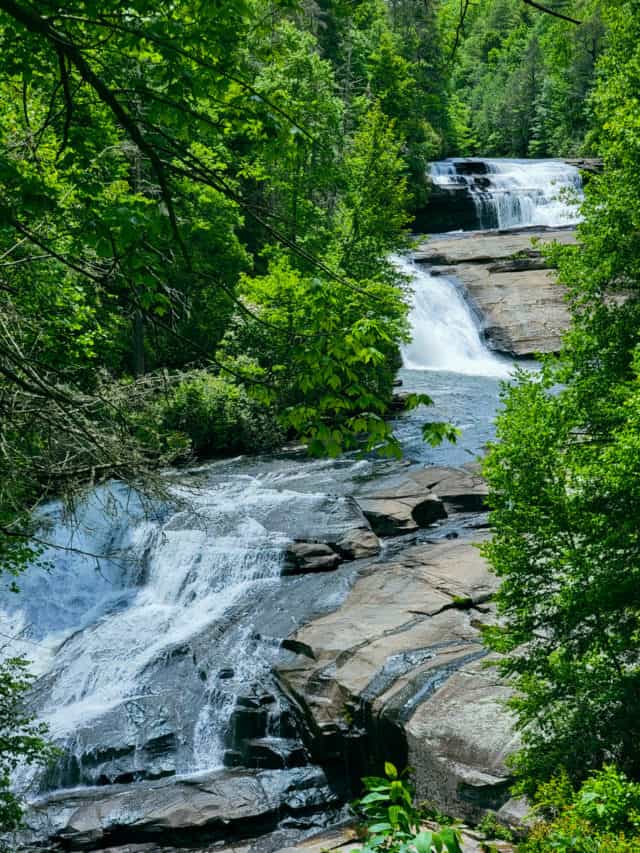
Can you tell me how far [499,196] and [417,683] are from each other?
32028 mm

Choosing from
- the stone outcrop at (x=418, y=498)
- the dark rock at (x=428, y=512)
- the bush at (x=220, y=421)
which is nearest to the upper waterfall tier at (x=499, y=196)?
the bush at (x=220, y=421)

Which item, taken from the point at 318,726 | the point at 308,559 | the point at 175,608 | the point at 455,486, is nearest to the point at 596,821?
the point at 318,726

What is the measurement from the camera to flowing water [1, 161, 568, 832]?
9.48 meters

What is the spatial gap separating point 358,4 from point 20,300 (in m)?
6.67

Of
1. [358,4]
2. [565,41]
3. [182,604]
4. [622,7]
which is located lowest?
[182,604]

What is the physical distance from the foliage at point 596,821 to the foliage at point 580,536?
61cm

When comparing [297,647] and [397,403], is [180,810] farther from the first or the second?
[397,403]

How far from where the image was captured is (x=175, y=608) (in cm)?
1239

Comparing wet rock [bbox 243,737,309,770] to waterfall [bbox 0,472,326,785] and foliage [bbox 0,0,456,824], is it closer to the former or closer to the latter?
waterfall [bbox 0,472,326,785]

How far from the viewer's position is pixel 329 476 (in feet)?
53.7

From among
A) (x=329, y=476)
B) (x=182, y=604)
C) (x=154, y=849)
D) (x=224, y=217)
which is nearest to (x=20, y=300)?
(x=182, y=604)

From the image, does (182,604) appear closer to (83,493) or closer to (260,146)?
(83,493)

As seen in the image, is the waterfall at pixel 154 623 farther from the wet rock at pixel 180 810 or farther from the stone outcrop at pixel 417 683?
the stone outcrop at pixel 417 683

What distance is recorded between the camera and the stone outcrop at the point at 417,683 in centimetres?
748
